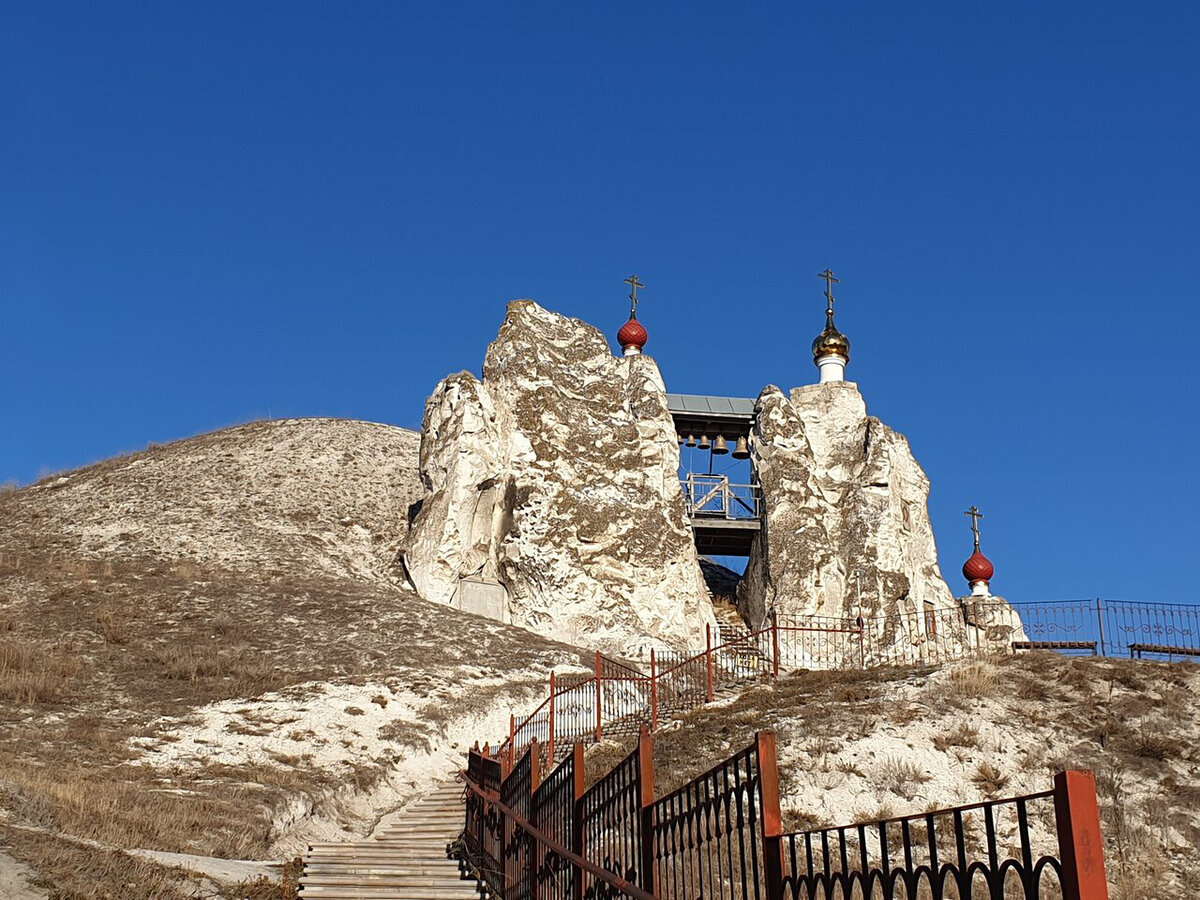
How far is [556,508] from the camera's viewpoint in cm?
3994

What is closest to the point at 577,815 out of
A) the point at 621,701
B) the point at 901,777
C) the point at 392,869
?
A: the point at 392,869

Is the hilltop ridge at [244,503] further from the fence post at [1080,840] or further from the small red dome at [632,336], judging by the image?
the fence post at [1080,840]

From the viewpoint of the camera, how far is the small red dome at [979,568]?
44375 millimetres

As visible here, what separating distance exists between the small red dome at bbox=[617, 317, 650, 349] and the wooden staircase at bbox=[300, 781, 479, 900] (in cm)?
3188

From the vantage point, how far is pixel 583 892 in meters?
8.15

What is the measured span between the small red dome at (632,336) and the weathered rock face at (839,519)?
5.71 meters

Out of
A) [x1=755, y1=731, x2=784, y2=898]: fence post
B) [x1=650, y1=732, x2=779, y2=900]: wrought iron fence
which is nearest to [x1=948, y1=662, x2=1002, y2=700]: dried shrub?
[x1=650, y1=732, x2=779, y2=900]: wrought iron fence

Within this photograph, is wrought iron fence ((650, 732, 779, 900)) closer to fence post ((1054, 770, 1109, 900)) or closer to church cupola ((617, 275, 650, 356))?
fence post ((1054, 770, 1109, 900))

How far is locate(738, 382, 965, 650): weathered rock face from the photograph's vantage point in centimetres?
4134

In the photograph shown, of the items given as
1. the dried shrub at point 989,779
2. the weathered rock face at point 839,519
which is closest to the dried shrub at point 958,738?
the dried shrub at point 989,779

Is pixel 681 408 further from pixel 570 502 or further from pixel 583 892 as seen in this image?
pixel 583 892

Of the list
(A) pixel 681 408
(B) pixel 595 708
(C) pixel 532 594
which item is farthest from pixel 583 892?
(A) pixel 681 408

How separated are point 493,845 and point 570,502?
26517mm

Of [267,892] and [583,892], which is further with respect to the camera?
[267,892]
